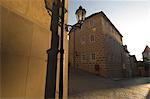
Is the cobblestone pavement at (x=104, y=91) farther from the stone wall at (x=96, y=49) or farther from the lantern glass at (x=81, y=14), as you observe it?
the stone wall at (x=96, y=49)

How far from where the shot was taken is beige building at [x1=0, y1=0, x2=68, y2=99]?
208cm

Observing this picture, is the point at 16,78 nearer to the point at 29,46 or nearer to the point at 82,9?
the point at 29,46

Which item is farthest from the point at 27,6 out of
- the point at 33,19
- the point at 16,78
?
the point at 16,78

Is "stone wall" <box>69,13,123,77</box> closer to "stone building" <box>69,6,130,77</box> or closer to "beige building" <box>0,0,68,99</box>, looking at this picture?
"stone building" <box>69,6,130,77</box>

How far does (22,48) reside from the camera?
7.89 feet

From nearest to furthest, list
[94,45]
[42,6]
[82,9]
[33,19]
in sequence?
[33,19], [42,6], [82,9], [94,45]

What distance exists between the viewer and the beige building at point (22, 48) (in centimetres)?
208

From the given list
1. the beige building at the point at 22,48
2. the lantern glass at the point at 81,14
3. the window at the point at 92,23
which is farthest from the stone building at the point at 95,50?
the beige building at the point at 22,48

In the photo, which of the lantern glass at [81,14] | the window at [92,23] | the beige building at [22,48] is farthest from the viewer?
the window at [92,23]

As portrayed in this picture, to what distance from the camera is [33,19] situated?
278 centimetres

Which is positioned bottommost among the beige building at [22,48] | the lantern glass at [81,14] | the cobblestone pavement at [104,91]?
the cobblestone pavement at [104,91]

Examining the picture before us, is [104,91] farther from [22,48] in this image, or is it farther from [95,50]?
[95,50]

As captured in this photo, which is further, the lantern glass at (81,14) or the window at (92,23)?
the window at (92,23)

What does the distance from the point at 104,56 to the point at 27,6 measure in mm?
16465
